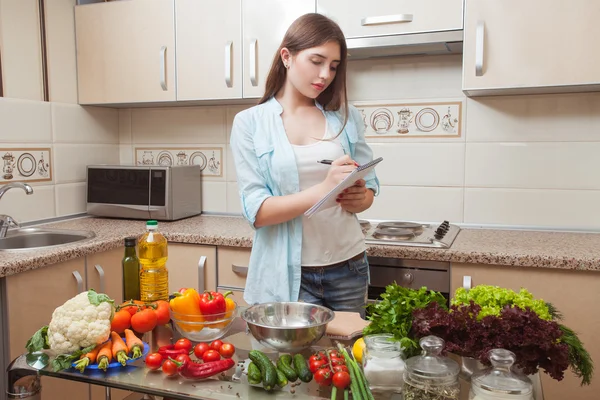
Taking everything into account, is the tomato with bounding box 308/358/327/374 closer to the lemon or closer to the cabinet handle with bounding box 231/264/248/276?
the lemon

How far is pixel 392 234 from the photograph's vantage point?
2.18m

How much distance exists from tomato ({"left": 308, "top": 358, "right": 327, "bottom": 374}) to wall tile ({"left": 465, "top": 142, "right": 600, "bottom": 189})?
169cm

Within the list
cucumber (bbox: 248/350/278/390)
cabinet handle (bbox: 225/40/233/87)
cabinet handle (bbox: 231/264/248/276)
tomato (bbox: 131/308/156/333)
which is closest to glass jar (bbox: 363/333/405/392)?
cucumber (bbox: 248/350/278/390)

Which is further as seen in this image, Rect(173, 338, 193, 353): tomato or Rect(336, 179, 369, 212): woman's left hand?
Rect(336, 179, 369, 212): woman's left hand

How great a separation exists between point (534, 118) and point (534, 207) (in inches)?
15.1

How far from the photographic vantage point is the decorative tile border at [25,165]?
2.38 meters

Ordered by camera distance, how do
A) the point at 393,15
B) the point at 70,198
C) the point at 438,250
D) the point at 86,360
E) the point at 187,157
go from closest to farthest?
1. the point at 86,360
2. the point at 438,250
3. the point at 393,15
4. the point at 70,198
5. the point at 187,157

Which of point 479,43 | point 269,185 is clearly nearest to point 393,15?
point 479,43

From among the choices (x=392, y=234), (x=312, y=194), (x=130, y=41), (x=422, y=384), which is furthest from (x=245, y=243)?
(x=422, y=384)

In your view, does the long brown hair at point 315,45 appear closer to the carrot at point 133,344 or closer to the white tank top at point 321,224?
the white tank top at point 321,224

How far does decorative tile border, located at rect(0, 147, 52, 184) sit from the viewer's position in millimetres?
2381

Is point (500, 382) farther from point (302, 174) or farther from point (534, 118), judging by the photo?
point (534, 118)

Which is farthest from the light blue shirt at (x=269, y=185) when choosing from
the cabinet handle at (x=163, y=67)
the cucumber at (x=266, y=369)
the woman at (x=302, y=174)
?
the cabinet handle at (x=163, y=67)

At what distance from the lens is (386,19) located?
2.17 metres
